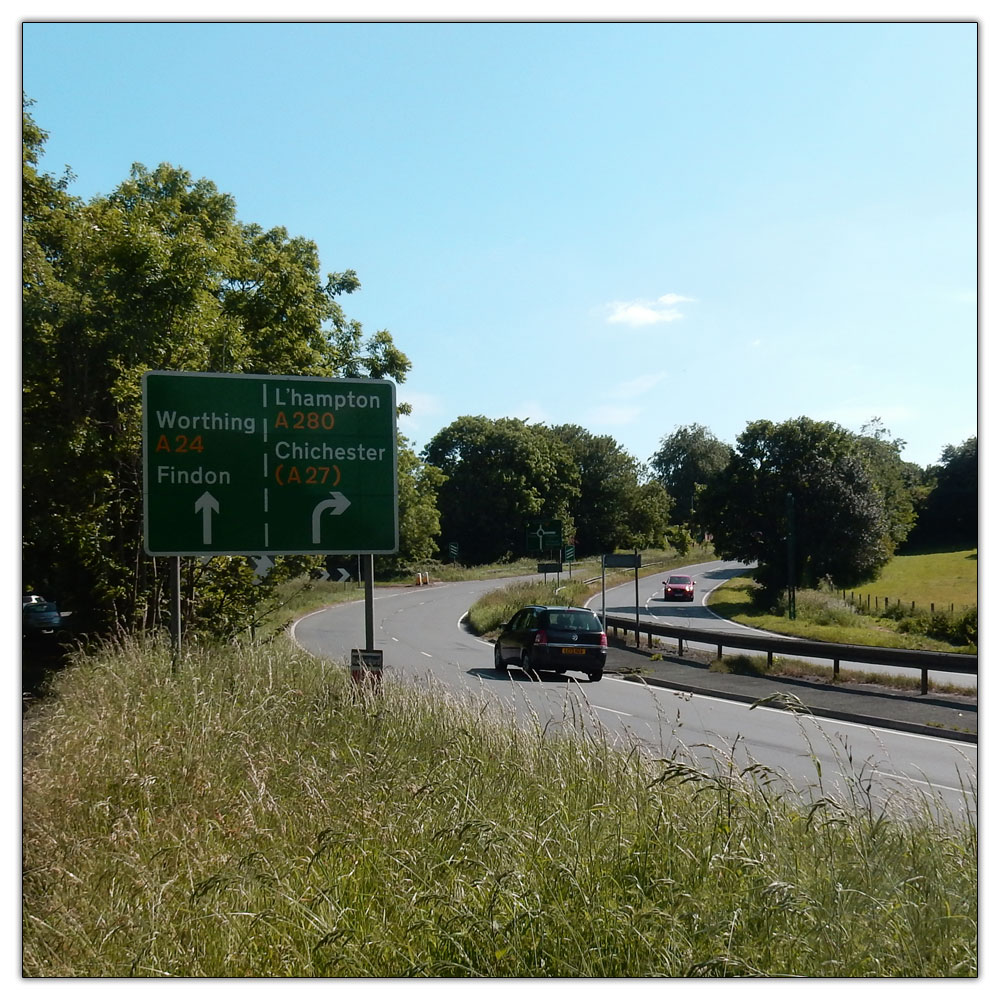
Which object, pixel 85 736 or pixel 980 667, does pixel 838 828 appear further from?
pixel 85 736

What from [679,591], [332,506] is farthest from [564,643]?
[679,591]

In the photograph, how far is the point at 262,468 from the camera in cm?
1093

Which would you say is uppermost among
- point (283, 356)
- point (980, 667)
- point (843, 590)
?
point (283, 356)

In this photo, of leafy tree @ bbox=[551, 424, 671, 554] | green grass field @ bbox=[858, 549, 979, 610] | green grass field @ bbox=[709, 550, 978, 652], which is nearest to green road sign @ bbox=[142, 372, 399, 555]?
green grass field @ bbox=[858, 549, 979, 610]

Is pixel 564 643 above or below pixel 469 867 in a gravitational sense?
below

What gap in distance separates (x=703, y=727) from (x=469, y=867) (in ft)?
21.4

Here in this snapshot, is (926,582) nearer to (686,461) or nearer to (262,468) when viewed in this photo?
(262,468)

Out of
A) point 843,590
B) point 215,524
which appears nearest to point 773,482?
point 843,590

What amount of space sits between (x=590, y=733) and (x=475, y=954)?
3.09 m

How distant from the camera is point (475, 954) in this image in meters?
4.03

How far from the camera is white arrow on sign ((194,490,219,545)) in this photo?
10.9 m

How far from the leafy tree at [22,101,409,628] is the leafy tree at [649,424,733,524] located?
4669 inches

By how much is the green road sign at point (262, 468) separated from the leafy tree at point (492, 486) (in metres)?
81.5

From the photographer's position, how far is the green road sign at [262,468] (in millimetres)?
10836
